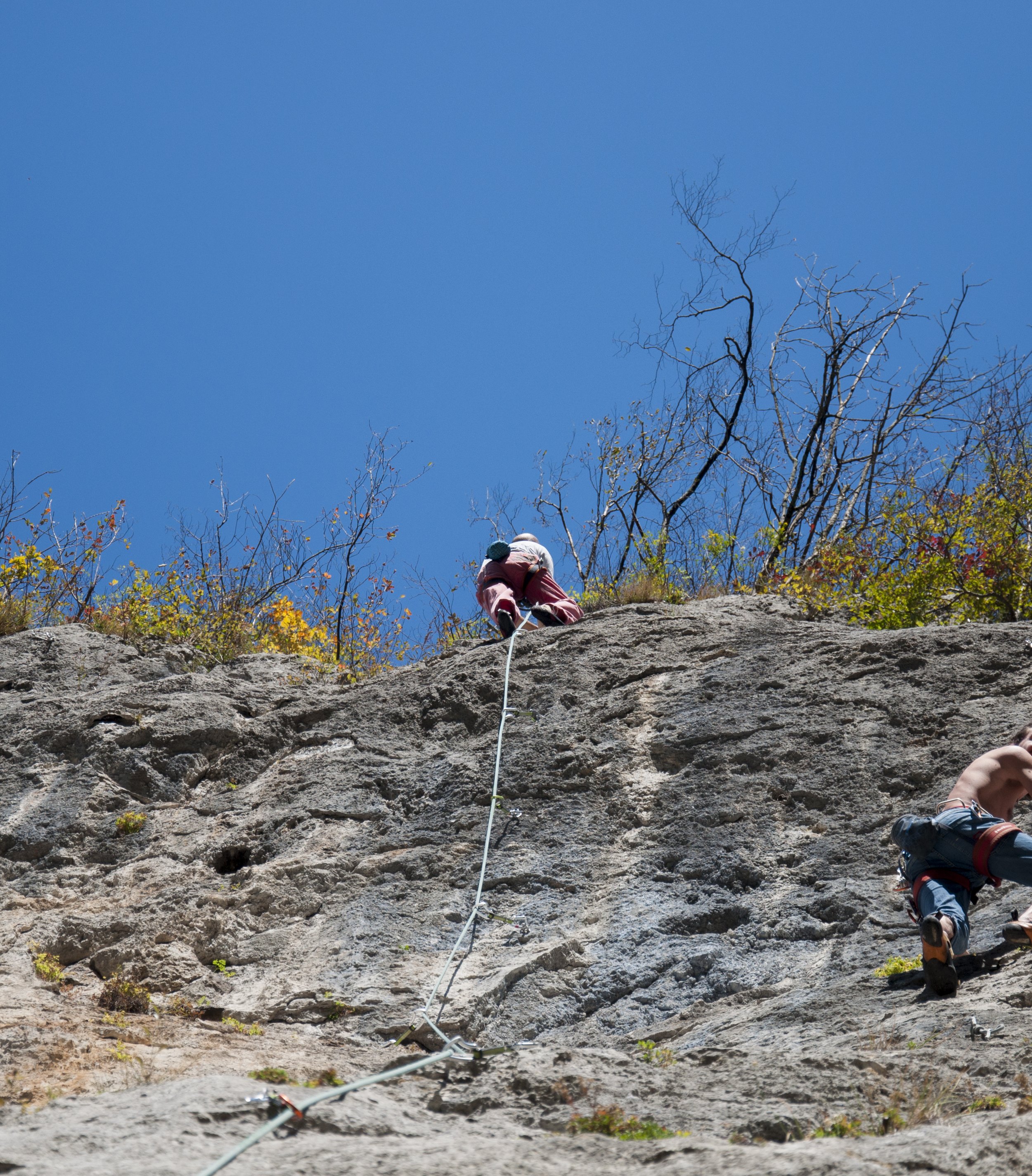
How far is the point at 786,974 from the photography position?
4.94 metres

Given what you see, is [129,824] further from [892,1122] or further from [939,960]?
[892,1122]

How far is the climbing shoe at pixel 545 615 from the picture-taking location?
927 cm

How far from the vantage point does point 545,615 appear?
929 cm

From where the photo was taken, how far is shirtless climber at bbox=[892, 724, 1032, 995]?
436 centimetres

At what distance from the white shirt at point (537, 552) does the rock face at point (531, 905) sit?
3.85ft

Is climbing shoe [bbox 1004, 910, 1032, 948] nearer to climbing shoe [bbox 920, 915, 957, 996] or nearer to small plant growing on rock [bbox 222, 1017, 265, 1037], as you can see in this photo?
climbing shoe [bbox 920, 915, 957, 996]

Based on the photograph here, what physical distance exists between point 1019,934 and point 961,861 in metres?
0.36

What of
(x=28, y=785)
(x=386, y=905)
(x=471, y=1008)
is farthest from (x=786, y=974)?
(x=28, y=785)

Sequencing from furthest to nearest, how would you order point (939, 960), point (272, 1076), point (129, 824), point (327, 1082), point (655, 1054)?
point (129, 824), point (655, 1054), point (939, 960), point (272, 1076), point (327, 1082)

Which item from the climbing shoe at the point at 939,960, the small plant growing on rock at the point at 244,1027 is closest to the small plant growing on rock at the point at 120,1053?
the small plant growing on rock at the point at 244,1027

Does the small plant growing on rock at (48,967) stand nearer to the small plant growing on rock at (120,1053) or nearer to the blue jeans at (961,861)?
the small plant growing on rock at (120,1053)

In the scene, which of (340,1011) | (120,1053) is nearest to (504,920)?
(340,1011)

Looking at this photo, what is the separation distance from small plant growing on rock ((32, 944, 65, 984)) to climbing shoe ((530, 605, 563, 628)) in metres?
4.68

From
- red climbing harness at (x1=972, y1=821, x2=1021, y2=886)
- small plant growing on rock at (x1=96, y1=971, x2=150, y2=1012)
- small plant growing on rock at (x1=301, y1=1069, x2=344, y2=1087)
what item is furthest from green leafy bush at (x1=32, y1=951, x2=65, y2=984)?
red climbing harness at (x1=972, y1=821, x2=1021, y2=886)
